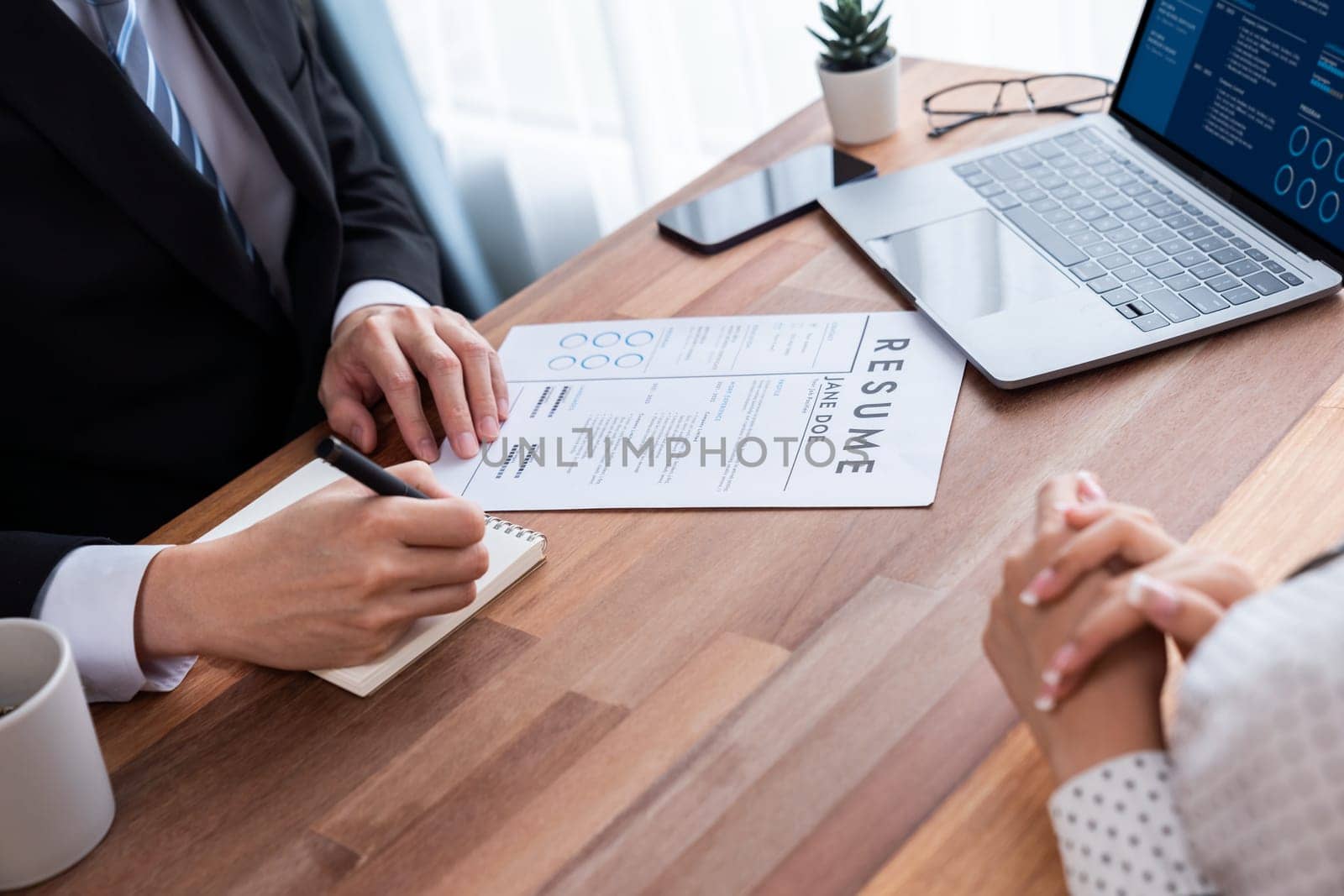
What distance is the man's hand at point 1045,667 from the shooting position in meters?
0.61

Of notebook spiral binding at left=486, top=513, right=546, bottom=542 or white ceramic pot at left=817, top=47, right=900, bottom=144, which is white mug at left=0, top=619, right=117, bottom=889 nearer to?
notebook spiral binding at left=486, top=513, right=546, bottom=542

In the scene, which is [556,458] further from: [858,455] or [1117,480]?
[1117,480]

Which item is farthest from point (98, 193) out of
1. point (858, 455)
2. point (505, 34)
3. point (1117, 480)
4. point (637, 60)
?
point (505, 34)

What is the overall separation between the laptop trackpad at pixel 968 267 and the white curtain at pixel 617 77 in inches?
28.6

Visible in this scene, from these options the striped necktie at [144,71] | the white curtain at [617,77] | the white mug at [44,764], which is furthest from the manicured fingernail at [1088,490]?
the white curtain at [617,77]

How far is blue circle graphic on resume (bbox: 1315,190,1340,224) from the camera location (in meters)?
0.91

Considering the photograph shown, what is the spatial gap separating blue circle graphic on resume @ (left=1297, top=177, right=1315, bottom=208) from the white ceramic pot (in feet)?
1.52

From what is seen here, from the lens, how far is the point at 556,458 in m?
0.96

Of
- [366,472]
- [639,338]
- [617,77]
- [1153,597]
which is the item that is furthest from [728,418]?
[617,77]

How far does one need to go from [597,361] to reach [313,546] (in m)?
0.33

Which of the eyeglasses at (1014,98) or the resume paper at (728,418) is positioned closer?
the resume paper at (728,418)

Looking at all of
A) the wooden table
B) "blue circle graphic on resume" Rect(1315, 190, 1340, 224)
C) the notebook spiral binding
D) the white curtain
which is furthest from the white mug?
the white curtain

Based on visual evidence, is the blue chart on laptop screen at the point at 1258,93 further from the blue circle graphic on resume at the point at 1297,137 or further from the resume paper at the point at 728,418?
the resume paper at the point at 728,418

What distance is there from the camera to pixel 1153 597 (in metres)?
0.60
